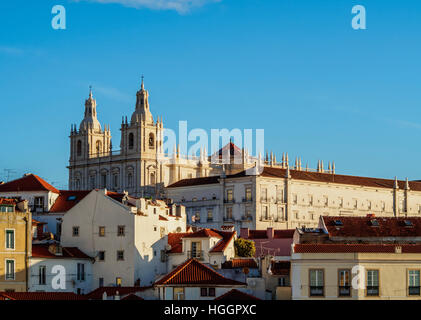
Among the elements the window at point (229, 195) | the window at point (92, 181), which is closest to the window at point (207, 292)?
the window at point (229, 195)

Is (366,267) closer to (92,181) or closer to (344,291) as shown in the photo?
(344,291)

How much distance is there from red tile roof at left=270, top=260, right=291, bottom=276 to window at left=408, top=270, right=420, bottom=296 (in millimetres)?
12708

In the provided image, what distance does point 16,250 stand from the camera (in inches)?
2670

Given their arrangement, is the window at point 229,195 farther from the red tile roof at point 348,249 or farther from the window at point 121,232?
the red tile roof at point 348,249

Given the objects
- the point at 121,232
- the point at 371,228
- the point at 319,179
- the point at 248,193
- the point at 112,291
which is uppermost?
the point at 319,179

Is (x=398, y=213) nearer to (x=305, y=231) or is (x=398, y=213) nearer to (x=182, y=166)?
(x=182, y=166)

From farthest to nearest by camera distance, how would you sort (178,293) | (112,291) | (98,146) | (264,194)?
(98,146)
(264,194)
(112,291)
(178,293)

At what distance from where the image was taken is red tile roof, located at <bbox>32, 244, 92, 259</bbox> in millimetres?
69625

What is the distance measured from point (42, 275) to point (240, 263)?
13857 mm

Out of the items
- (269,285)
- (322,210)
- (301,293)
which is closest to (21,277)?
(269,285)

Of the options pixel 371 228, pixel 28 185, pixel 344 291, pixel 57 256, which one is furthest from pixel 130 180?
pixel 344 291

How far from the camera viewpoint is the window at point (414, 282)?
48.2 m

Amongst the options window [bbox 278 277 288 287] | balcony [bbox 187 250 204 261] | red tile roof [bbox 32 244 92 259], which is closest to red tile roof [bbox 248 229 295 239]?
balcony [bbox 187 250 204 261]

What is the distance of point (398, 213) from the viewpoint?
146500mm
